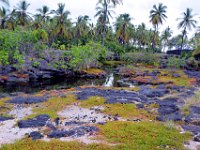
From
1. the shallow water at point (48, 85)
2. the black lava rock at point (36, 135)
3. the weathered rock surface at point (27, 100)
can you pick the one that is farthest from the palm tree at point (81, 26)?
the black lava rock at point (36, 135)

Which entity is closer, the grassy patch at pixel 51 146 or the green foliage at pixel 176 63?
the grassy patch at pixel 51 146

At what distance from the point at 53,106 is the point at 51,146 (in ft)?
32.9

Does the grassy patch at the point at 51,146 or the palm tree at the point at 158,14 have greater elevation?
the palm tree at the point at 158,14

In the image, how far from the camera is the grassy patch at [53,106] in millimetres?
23125

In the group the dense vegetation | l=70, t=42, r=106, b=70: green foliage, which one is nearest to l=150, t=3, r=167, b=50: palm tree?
the dense vegetation

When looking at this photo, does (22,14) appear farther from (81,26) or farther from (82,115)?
(82,115)

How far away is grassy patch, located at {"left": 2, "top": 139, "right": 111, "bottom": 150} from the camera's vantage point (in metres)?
15.3

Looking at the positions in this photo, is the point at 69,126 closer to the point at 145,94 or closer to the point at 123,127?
the point at 123,127

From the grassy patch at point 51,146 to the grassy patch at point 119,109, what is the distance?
23.9 feet

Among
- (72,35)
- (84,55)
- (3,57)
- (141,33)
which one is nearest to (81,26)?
(72,35)

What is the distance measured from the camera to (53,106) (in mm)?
25438

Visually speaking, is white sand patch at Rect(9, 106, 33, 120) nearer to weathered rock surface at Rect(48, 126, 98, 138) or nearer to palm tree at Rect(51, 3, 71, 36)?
weathered rock surface at Rect(48, 126, 98, 138)

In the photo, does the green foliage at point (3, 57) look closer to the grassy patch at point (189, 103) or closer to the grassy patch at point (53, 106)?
the grassy patch at point (53, 106)

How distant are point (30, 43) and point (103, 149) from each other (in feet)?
148
